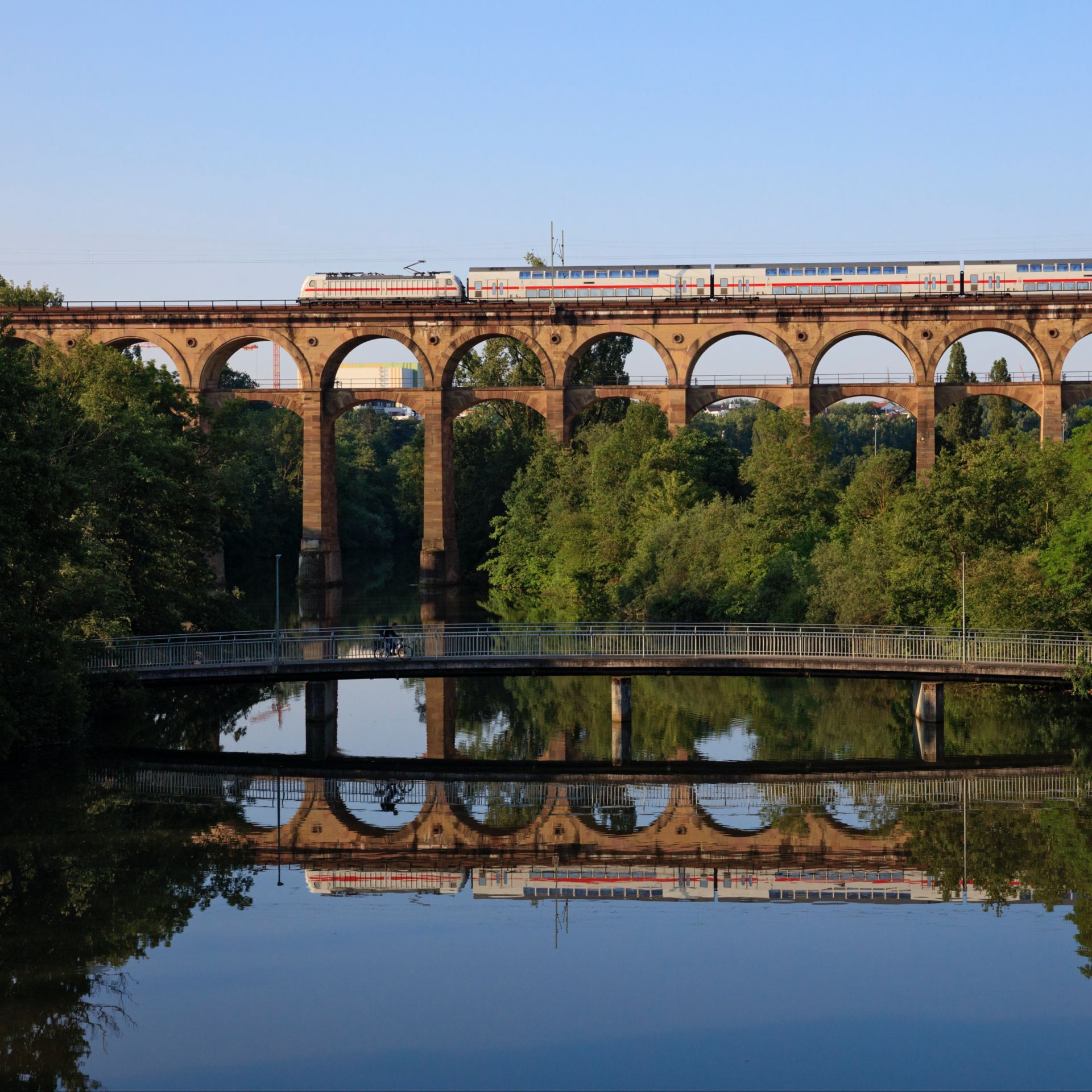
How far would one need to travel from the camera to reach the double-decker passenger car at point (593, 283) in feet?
231

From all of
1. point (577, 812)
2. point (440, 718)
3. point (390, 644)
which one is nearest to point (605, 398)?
point (440, 718)

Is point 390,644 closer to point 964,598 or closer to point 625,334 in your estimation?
point 964,598

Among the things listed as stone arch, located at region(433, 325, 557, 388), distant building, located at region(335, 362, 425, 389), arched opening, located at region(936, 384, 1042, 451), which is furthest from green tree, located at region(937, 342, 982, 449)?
distant building, located at region(335, 362, 425, 389)

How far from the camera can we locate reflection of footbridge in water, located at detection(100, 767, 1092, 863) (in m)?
26.5

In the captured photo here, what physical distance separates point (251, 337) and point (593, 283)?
17.9 metres

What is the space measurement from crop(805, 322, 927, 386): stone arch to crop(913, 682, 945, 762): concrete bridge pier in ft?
108

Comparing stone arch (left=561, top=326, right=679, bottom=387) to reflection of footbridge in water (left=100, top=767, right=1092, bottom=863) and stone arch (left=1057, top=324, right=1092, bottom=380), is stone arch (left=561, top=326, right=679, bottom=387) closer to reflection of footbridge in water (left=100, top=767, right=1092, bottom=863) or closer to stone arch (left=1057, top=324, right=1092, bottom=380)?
stone arch (left=1057, top=324, right=1092, bottom=380)

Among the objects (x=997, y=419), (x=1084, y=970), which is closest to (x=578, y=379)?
(x=997, y=419)

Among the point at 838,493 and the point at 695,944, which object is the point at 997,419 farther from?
the point at 695,944

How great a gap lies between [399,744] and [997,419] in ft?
146

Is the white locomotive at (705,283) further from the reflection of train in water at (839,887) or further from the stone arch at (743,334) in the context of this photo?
the reflection of train in water at (839,887)

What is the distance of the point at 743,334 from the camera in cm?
6925

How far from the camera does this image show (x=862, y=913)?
22.7m

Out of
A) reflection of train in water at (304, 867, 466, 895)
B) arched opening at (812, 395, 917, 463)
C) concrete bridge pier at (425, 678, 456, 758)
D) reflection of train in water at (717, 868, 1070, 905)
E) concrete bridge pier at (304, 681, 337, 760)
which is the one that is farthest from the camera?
arched opening at (812, 395, 917, 463)
